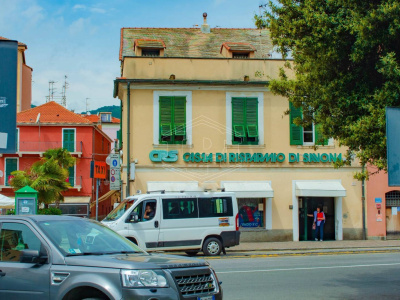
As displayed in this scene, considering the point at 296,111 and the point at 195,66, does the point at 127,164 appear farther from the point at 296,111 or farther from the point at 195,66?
the point at 296,111

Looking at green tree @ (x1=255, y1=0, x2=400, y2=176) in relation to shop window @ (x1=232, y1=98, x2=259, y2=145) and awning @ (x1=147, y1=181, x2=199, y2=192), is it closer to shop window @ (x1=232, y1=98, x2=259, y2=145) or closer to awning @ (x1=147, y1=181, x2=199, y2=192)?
awning @ (x1=147, y1=181, x2=199, y2=192)

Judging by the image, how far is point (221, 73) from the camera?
88.5ft

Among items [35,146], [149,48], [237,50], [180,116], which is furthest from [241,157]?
[35,146]

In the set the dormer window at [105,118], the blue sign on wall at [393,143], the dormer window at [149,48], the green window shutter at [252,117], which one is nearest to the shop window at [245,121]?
the green window shutter at [252,117]

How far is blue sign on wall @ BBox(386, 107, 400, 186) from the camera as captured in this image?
9.83 metres

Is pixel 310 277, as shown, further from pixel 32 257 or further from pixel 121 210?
pixel 32 257

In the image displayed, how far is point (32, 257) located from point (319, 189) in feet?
68.6

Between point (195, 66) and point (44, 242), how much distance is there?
67.9 feet

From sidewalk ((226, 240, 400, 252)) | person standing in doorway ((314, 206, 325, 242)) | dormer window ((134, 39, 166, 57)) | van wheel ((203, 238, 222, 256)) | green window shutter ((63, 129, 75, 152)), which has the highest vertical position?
dormer window ((134, 39, 166, 57))

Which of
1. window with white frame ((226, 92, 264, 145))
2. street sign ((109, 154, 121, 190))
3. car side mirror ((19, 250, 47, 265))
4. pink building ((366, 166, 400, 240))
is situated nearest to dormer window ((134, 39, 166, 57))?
window with white frame ((226, 92, 264, 145))

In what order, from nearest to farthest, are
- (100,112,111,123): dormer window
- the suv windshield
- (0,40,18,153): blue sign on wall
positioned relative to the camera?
the suv windshield, (0,40,18,153): blue sign on wall, (100,112,111,123): dormer window

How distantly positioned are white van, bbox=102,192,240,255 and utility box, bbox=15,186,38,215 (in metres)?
2.56

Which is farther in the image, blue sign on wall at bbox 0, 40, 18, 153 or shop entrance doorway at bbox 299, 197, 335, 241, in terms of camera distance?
shop entrance doorway at bbox 299, 197, 335, 241

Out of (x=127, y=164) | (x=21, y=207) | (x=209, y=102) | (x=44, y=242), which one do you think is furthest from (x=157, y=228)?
(x=44, y=242)
